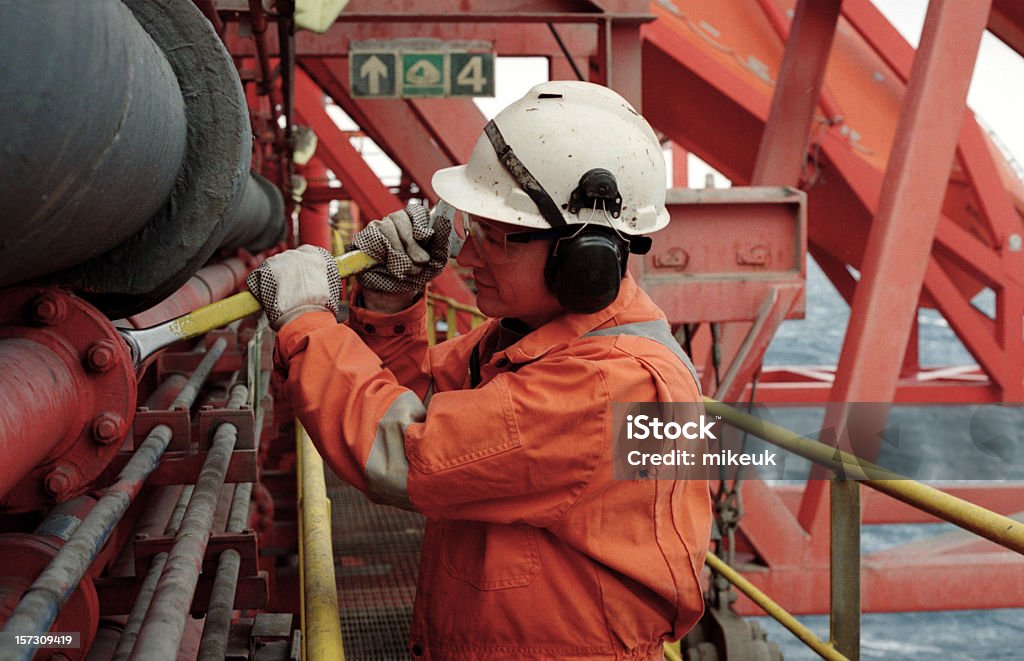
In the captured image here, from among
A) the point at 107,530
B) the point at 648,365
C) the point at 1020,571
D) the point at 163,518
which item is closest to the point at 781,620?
the point at 648,365

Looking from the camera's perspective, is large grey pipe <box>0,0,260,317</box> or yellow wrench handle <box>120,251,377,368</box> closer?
large grey pipe <box>0,0,260,317</box>

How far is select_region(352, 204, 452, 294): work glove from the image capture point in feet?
7.29

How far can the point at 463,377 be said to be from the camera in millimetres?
2354

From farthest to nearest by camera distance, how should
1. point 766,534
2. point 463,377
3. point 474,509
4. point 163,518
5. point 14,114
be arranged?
point 766,534, point 163,518, point 463,377, point 474,509, point 14,114

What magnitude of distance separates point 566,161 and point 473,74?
4.56m

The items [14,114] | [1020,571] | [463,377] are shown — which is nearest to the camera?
[14,114]

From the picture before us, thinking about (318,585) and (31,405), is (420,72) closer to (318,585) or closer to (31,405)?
(318,585)

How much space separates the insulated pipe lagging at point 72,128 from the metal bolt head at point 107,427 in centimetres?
34

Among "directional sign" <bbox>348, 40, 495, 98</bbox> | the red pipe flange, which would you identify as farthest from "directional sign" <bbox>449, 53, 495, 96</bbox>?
the red pipe flange

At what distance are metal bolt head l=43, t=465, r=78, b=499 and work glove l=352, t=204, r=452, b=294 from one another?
851 mm

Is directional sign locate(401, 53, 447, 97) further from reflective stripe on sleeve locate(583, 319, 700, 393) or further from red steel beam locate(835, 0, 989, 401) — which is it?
reflective stripe on sleeve locate(583, 319, 700, 393)

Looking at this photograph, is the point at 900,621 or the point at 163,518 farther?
the point at 900,621

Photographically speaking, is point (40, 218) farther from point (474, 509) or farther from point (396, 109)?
point (396, 109)

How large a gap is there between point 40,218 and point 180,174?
0.56 m
